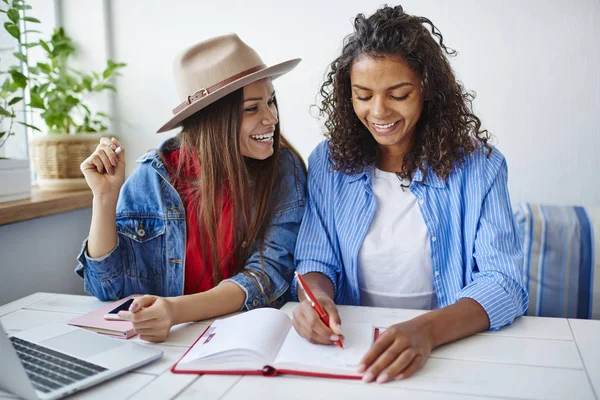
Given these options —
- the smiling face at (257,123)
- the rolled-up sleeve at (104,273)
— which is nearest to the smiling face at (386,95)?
the smiling face at (257,123)

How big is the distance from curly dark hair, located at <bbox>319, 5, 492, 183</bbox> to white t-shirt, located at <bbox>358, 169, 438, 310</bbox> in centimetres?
8

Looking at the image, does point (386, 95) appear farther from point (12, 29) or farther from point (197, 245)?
point (12, 29)

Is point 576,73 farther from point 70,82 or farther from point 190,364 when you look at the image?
point 70,82

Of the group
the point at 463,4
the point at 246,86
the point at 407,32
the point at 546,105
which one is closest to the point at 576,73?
the point at 546,105

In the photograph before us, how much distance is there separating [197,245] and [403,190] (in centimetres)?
58

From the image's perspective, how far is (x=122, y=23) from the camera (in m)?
2.48

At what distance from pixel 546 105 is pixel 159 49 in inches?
62.4

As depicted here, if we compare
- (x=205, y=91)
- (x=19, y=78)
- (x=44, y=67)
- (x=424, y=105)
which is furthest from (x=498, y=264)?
(x=44, y=67)

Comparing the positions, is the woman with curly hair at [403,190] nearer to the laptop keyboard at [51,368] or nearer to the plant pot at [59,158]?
the laptop keyboard at [51,368]

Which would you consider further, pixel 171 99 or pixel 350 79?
pixel 171 99

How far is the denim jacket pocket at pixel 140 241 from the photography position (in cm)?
153

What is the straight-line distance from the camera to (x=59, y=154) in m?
2.25

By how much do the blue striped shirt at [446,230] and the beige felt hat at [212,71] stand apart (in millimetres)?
318

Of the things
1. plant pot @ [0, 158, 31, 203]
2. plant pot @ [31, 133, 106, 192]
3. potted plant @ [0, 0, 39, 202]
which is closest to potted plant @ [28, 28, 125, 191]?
plant pot @ [31, 133, 106, 192]
